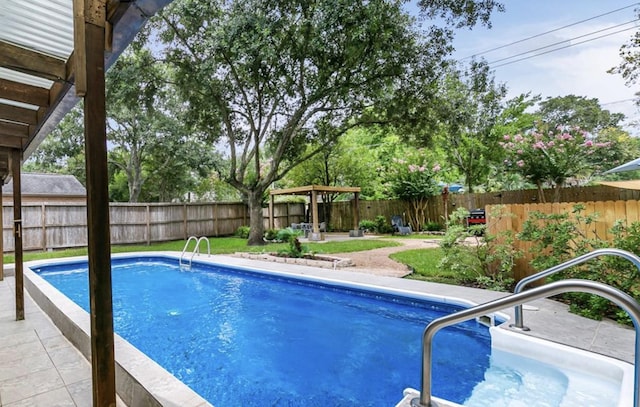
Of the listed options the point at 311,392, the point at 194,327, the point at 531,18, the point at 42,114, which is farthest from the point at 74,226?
the point at 531,18

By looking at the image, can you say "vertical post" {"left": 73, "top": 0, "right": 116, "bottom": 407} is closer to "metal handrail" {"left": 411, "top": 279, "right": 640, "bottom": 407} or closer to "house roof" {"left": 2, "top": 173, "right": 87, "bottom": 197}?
"metal handrail" {"left": 411, "top": 279, "right": 640, "bottom": 407}

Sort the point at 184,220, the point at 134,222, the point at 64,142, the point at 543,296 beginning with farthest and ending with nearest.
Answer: the point at 64,142, the point at 184,220, the point at 134,222, the point at 543,296

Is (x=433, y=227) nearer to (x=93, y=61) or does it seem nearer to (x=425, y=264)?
(x=425, y=264)

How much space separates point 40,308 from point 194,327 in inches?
89.7

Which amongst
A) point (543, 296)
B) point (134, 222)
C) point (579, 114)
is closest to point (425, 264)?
point (543, 296)

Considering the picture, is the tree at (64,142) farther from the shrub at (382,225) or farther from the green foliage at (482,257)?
the green foliage at (482,257)

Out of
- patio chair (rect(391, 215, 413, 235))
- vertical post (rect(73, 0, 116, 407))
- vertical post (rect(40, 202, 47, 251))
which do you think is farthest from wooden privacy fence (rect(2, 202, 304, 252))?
vertical post (rect(73, 0, 116, 407))

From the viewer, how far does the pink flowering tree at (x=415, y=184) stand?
16016 millimetres

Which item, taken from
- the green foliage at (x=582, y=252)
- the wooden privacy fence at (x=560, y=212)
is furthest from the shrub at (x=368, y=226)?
the green foliage at (x=582, y=252)

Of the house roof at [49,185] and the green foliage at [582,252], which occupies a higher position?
the house roof at [49,185]

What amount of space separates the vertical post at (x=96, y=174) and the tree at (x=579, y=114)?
31.9m

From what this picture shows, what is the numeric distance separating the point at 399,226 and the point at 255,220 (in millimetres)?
6812

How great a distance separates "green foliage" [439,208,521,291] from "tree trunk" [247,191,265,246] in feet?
27.1

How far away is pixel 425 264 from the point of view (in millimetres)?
7906
